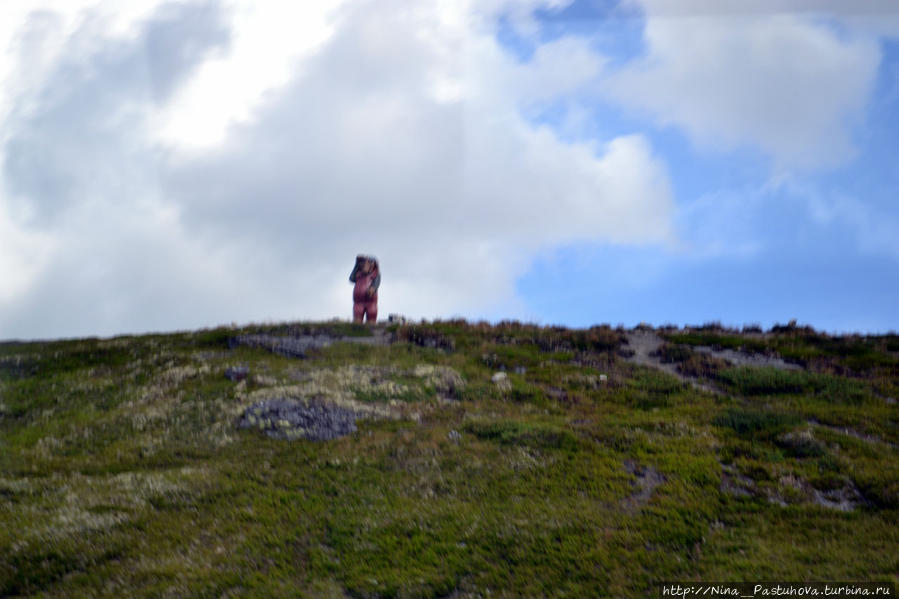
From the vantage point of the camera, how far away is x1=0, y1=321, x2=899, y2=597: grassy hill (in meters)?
11.4

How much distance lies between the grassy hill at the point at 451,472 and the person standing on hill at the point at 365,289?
8076 millimetres

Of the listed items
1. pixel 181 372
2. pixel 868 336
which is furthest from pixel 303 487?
pixel 868 336

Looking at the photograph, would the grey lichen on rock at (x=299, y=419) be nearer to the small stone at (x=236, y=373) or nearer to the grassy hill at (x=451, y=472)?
the grassy hill at (x=451, y=472)

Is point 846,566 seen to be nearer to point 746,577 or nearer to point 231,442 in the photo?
point 746,577

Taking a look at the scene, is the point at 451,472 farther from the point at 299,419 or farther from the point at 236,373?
the point at 236,373

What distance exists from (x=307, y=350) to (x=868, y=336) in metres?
23.5

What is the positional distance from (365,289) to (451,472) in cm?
2104

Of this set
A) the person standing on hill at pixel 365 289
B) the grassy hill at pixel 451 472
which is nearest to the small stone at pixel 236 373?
the grassy hill at pixel 451 472

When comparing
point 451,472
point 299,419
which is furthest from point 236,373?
point 451,472

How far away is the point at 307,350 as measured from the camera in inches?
1106

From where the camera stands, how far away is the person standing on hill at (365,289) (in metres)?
35.9

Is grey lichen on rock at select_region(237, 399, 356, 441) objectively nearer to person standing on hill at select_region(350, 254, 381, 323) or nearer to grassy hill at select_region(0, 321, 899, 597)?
grassy hill at select_region(0, 321, 899, 597)

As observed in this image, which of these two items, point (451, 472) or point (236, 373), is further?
point (236, 373)

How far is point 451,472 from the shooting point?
1570 cm
